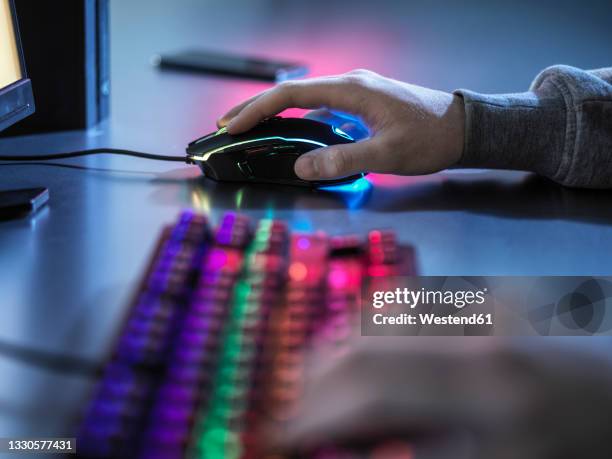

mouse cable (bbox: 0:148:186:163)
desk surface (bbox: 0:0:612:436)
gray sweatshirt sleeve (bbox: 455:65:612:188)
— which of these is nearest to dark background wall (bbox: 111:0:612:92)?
desk surface (bbox: 0:0:612:436)

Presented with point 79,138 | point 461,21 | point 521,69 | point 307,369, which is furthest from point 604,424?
point 461,21

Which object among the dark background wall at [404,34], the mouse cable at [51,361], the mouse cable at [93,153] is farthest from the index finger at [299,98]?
the dark background wall at [404,34]

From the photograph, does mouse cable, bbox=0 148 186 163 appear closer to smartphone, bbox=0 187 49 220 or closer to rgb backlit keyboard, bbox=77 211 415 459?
smartphone, bbox=0 187 49 220

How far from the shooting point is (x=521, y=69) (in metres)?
1.43

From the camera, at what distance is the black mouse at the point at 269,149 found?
33.0 inches

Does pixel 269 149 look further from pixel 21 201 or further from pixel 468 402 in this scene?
pixel 468 402

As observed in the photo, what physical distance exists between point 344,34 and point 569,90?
2.77 feet

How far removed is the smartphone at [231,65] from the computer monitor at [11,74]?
568 millimetres

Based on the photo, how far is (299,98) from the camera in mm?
870

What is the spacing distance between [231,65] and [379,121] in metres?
0.63

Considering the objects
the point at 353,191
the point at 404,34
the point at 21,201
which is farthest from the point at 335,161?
the point at 404,34

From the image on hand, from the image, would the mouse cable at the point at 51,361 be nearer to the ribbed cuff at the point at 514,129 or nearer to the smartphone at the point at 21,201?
the smartphone at the point at 21,201

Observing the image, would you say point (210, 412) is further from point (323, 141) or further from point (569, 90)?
point (569, 90)

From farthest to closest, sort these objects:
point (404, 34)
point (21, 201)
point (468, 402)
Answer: point (404, 34) → point (21, 201) → point (468, 402)
